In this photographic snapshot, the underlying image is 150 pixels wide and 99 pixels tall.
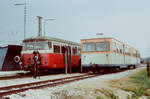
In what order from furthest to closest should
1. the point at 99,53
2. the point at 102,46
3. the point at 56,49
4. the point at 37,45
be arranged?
the point at 102,46 < the point at 99,53 < the point at 56,49 < the point at 37,45

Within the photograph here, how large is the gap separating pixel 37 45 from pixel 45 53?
3.53 feet

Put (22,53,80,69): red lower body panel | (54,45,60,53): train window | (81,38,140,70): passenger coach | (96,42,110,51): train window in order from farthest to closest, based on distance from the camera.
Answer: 1. (96,42,110,51): train window
2. (81,38,140,70): passenger coach
3. (54,45,60,53): train window
4. (22,53,80,69): red lower body panel

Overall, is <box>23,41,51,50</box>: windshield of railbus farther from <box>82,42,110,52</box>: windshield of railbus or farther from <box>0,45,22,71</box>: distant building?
<box>0,45,22,71</box>: distant building

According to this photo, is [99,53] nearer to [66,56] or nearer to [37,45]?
[66,56]

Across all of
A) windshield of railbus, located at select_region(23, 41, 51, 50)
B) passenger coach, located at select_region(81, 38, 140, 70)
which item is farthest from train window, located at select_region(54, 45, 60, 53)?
passenger coach, located at select_region(81, 38, 140, 70)

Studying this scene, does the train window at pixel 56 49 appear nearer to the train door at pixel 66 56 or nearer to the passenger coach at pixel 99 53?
the train door at pixel 66 56

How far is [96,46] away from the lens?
16.8 metres

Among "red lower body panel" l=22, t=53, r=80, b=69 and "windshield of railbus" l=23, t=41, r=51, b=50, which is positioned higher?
"windshield of railbus" l=23, t=41, r=51, b=50

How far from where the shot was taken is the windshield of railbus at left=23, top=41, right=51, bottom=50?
50.0 feet

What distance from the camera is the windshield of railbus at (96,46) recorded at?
1638 cm

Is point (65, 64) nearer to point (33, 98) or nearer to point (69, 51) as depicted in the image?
point (69, 51)

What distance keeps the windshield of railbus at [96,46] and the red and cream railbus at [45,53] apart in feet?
4.60

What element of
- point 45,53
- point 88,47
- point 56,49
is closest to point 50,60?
point 45,53

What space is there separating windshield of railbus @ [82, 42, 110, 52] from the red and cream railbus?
4.60 ft
